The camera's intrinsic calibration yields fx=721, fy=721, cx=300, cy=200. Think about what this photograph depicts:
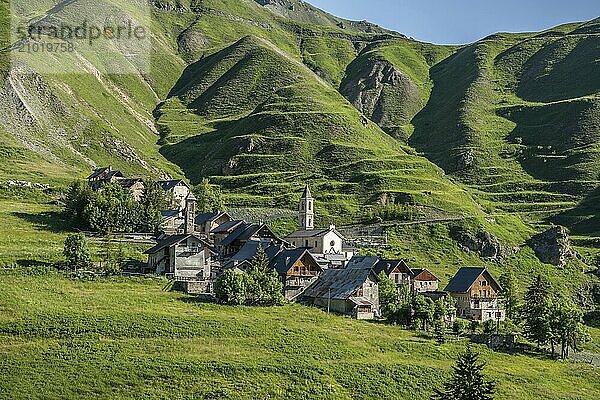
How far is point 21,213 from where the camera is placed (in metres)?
108

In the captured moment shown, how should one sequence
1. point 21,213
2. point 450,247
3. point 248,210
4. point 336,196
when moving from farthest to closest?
1. point 336,196
2. point 248,210
3. point 450,247
4. point 21,213

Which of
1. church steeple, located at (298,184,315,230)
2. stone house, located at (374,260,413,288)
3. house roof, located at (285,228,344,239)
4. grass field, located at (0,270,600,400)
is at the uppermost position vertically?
Answer: church steeple, located at (298,184,315,230)

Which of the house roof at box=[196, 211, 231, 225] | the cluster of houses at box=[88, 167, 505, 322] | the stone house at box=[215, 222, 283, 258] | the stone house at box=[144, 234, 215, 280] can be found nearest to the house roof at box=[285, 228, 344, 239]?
the cluster of houses at box=[88, 167, 505, 322]

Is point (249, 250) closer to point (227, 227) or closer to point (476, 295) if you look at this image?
point (227, 227)

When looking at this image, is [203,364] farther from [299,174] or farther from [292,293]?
[299,174]

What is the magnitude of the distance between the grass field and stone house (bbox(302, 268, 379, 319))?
4.86 meters

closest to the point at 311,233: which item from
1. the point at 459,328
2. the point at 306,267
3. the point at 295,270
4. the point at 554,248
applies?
the point at 306,267

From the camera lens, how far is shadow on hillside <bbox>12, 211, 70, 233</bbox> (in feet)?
337

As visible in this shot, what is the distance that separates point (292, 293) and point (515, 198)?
407ft

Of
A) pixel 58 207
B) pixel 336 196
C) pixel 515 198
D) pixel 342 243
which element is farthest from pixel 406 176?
pixel 58 207

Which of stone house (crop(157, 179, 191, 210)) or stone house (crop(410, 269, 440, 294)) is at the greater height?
stone house (crop(157, 179, 191, 210))

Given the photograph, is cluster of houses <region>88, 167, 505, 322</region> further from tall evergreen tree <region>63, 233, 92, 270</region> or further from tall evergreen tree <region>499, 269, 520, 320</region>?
tall evergreen tree <region>63, 233, 92, 270</region>

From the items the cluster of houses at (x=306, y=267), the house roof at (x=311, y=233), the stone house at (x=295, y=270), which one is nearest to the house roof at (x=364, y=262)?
the cluster of houses at (x=306, y=267)

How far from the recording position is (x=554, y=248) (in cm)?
13725
